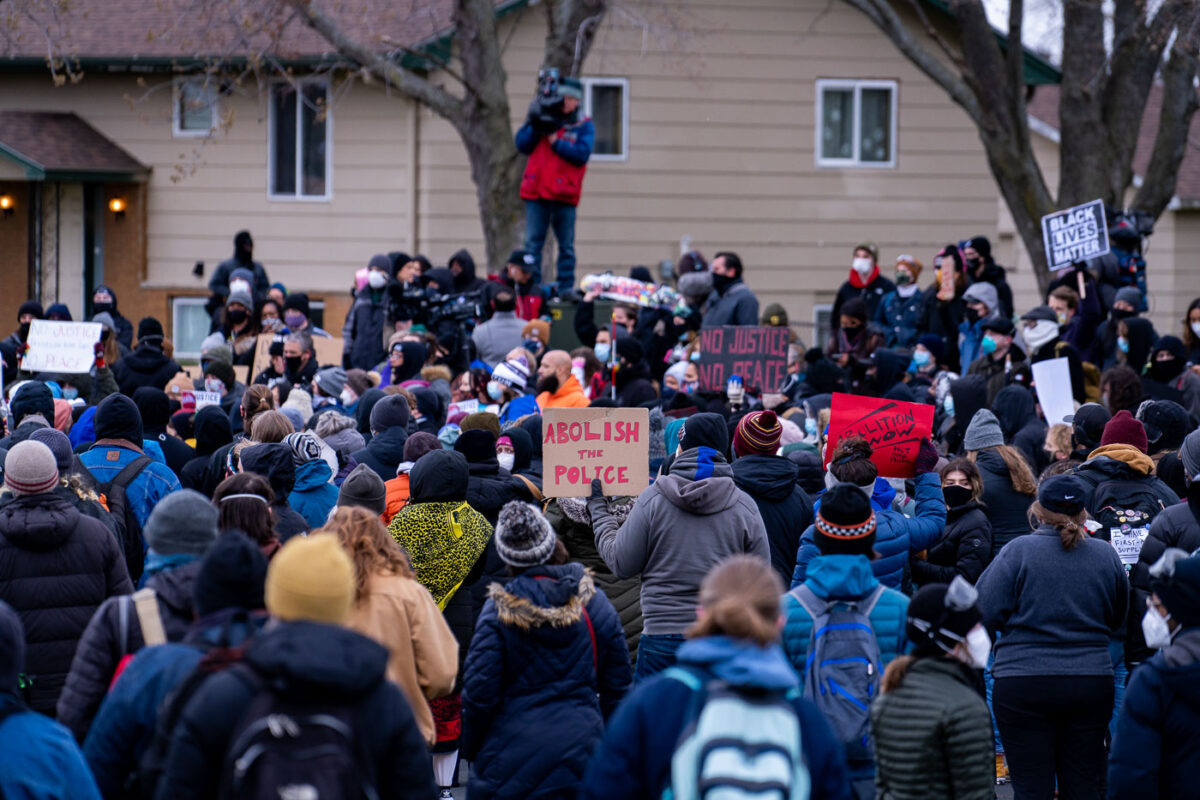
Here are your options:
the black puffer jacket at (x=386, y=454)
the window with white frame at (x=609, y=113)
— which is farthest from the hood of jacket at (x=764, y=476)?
the window with white frame at (x=609, y=113)

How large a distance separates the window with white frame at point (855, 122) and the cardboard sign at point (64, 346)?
13.5m

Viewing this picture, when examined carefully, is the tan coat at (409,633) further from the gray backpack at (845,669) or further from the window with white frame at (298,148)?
the window with white frame at (298,148)

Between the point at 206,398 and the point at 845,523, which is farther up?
the point at 206,398

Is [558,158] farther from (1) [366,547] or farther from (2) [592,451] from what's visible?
(1) [366,547]

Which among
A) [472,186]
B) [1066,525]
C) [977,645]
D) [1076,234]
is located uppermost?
[472,186]

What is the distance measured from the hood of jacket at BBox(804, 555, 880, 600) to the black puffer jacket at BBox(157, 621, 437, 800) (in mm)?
1964

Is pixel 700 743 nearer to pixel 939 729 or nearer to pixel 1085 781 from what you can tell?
pixel 939 729

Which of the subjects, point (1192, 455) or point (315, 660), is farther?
point (1192, 455)

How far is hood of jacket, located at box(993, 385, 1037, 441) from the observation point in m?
10.6

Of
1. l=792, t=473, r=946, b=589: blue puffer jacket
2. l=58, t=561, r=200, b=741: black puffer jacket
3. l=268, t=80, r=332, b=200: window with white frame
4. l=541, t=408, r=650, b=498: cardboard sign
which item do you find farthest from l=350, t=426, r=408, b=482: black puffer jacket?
l=268, t=80, r=332, b=200: window with white frame

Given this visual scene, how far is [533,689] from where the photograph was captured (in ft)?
18.2

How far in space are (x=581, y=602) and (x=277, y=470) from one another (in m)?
2.07

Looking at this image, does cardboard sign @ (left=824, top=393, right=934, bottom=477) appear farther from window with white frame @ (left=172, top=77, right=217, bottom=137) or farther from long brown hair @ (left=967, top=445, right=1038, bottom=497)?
window with white frame @ (left=172, top=77, right=217, bottom=137)

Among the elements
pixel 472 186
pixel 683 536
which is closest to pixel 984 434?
pixel 683 536
